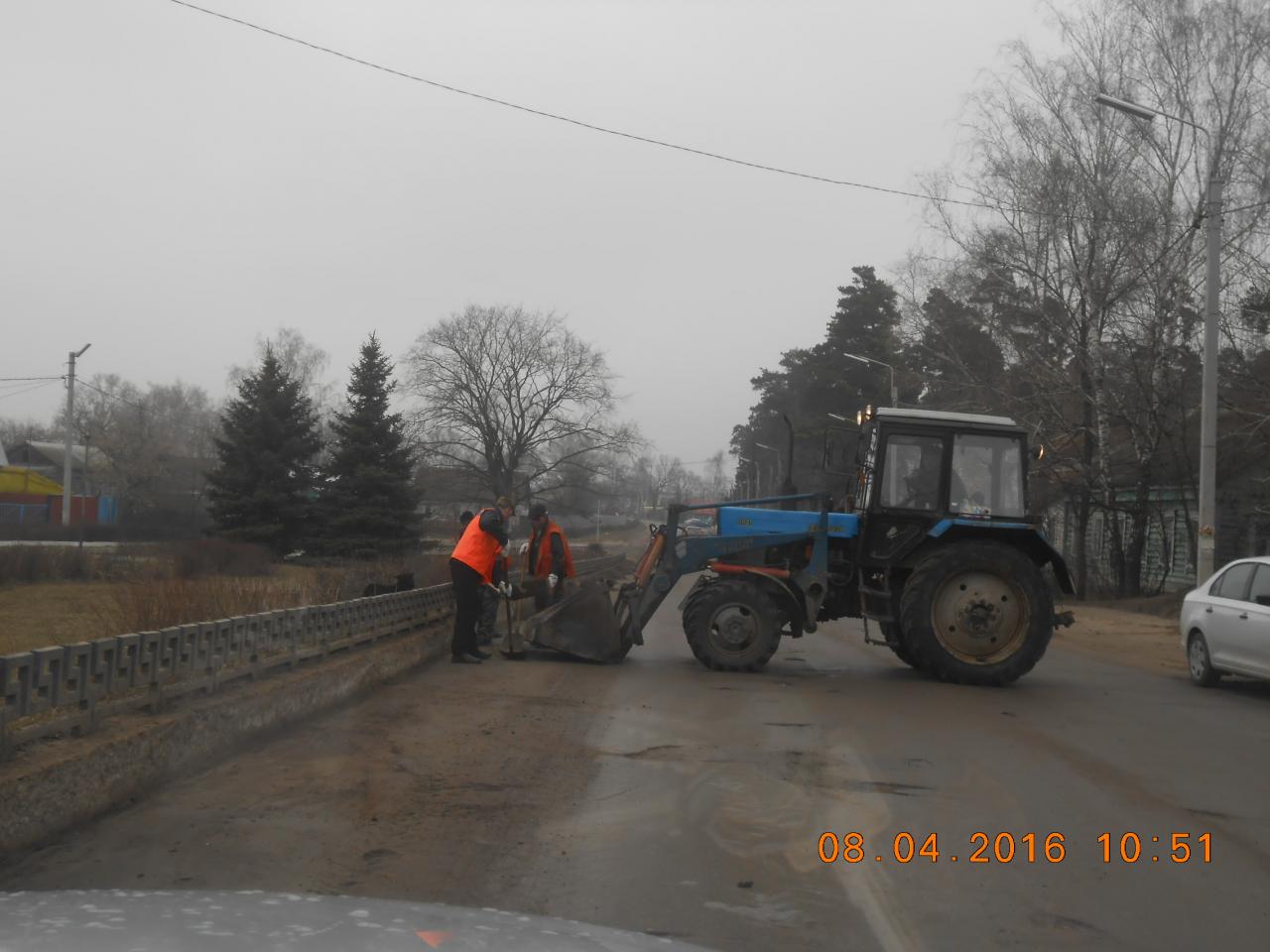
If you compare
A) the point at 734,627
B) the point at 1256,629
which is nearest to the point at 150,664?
the point at 734,627

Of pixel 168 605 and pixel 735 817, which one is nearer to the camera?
pixel 735 817

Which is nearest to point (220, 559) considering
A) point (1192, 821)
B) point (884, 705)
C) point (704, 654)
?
point (704, 654)

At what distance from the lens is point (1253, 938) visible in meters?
4.85

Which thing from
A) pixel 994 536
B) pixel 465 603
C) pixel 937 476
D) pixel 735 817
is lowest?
pixel 735 817

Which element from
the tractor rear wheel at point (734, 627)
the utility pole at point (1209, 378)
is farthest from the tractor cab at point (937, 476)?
the utility pole at point (1209, 378)

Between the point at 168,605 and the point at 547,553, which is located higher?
the point at 547,553

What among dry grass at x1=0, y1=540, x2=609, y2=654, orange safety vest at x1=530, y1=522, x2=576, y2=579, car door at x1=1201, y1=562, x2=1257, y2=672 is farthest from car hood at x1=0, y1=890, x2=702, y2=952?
orange safety vest at x1=530, y1=522, x2=576, y2=579

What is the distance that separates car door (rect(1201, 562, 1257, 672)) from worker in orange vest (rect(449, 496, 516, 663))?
768 centimetres

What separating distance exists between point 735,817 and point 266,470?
124ft

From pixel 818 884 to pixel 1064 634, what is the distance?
17.6 meters

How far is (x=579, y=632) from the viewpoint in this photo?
13688 millimetres

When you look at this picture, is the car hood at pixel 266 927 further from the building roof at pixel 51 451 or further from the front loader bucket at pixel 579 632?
the building roof at pixel 51 451

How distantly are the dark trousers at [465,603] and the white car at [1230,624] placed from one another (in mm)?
7893

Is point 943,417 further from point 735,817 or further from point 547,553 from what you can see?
point 735,817
